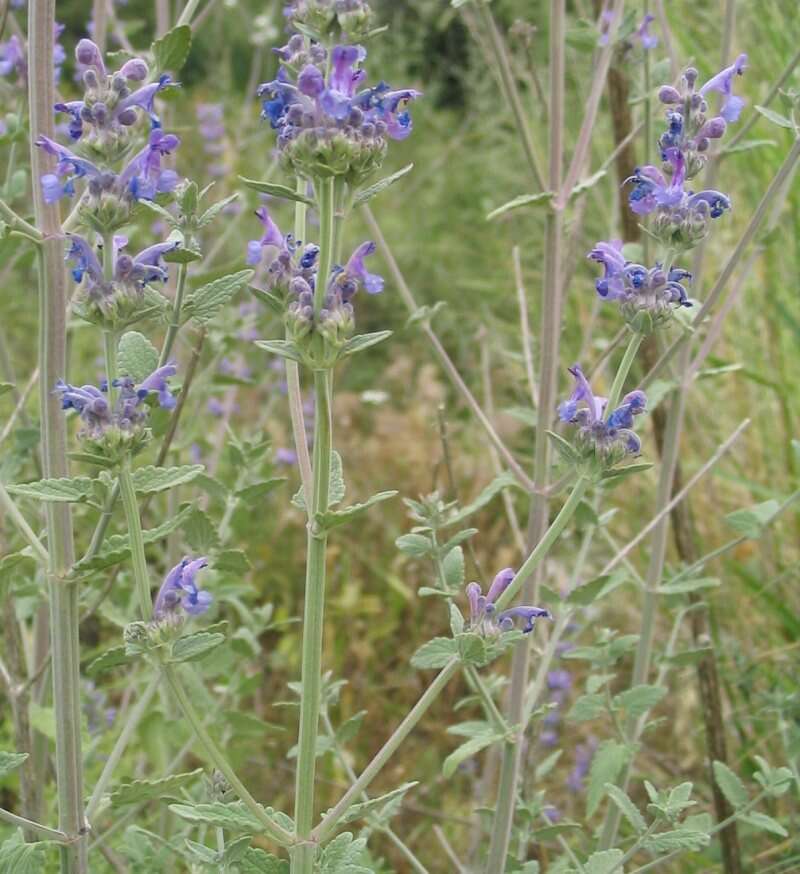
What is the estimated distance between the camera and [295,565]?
4664 mm

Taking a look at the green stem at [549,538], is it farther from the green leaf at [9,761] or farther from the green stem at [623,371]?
the green leaf at [9,761]

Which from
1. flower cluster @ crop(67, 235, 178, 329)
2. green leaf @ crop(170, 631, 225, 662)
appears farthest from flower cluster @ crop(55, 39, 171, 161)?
green leaf @ crop(170, 631, 225, 662)

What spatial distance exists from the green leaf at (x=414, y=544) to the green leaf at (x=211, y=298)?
382mm

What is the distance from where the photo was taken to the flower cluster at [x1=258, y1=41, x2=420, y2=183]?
1242 millimetres

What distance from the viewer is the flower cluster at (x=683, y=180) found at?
148 cm

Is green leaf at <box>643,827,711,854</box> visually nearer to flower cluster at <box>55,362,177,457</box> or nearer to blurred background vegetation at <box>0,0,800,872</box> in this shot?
blurred background vegetation at <box>0,0,800,872</box>

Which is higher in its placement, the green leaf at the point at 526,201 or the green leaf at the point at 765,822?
the green leaf at the point at 526,201

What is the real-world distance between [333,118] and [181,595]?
593 mm

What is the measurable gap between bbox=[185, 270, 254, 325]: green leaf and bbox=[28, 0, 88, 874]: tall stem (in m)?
0.16

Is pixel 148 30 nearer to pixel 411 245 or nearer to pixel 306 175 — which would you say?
pixel 411 245

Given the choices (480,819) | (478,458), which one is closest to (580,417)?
(480,819)

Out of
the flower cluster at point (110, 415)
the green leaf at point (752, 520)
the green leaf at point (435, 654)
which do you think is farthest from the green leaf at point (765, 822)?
the flower cluster at point (110, 415)

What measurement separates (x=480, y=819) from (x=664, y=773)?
27.1 inches

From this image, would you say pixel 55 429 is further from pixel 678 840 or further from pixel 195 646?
pixel 678 840
